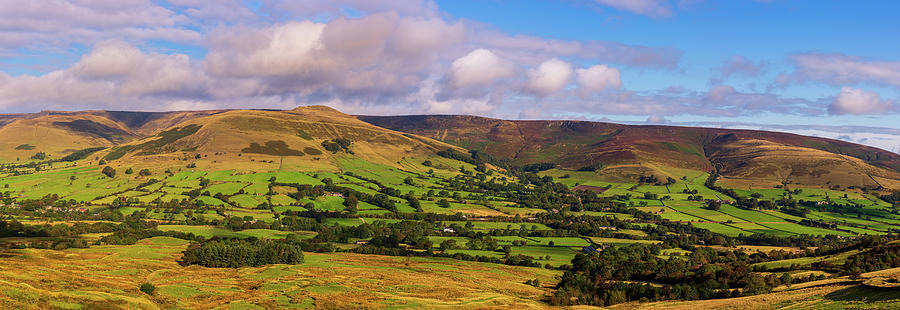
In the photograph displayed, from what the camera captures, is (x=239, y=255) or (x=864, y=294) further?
(x=239, y=255)

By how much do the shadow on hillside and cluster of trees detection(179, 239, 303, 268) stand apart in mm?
81676

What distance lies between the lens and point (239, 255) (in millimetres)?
88875

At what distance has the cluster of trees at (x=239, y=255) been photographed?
3420 inches

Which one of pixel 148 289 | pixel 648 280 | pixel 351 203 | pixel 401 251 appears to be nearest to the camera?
pixel 148 289

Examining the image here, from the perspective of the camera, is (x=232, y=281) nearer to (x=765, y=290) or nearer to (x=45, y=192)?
(x=765, y=290)

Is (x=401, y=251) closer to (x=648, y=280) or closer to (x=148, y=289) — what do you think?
(x=648, y=280)

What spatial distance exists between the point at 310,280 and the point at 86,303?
99.7ft

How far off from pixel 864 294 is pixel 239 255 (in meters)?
89.8

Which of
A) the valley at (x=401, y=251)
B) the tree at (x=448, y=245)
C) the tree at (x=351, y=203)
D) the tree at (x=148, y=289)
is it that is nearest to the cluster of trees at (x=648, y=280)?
the valley at (x=401, y=251)

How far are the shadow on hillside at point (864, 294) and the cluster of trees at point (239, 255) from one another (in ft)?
268

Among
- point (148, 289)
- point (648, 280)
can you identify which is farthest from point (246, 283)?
point (648, 280)

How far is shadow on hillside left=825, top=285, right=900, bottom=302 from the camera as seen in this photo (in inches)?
1556

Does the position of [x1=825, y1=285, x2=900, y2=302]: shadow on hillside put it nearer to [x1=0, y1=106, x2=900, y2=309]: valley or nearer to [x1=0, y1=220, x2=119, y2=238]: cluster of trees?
[x1=0, y1=106, x2=900, y2=309]: valley

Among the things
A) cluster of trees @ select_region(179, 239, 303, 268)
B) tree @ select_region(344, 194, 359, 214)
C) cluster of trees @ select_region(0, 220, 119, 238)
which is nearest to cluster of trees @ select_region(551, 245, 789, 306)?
cluster of trees @ select_region(179, 239, 303, 268)
